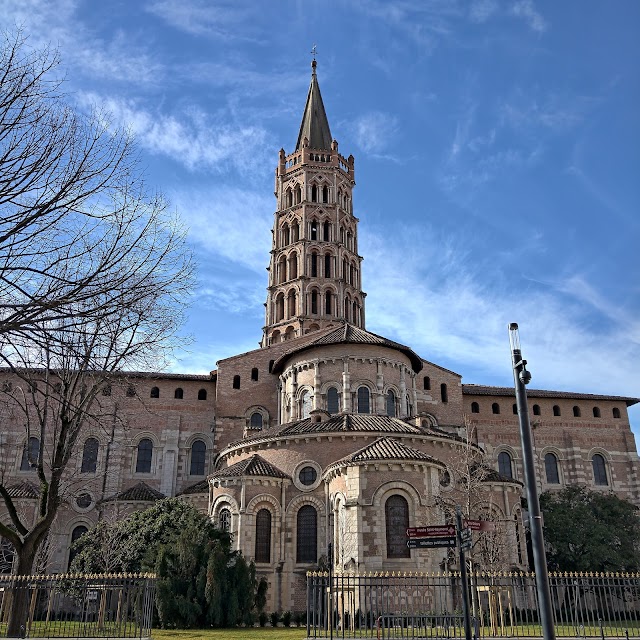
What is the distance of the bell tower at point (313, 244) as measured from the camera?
182 ft

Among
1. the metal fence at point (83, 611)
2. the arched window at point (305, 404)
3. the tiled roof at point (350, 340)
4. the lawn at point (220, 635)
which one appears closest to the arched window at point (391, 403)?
the tiled roof at point (350, 340)

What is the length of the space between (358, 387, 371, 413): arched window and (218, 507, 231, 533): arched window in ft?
31.4

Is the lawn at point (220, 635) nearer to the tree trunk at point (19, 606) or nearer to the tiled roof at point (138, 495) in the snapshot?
the tree trunk at point (19, 606)

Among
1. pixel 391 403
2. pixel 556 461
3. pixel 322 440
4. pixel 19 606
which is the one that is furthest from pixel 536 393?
pixel 19 606

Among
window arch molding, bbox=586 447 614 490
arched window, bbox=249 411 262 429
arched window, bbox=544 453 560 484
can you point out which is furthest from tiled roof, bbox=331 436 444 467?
window arch molding, bbox=586 447 614 490

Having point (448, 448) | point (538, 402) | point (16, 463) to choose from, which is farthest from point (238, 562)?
point (538, 402)

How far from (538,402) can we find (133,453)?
30184mm

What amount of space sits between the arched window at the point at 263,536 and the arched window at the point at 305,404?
796 centimetres

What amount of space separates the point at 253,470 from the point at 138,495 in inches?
534

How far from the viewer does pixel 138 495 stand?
4069 cm

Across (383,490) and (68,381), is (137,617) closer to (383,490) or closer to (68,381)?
(68,381)

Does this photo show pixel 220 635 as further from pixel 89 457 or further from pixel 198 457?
pixel 89 457

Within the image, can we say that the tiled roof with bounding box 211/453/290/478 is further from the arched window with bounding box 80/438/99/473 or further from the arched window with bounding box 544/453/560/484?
the arched window with bounding box 544/453/560/484

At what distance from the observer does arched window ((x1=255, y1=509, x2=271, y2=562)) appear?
29812 mm
